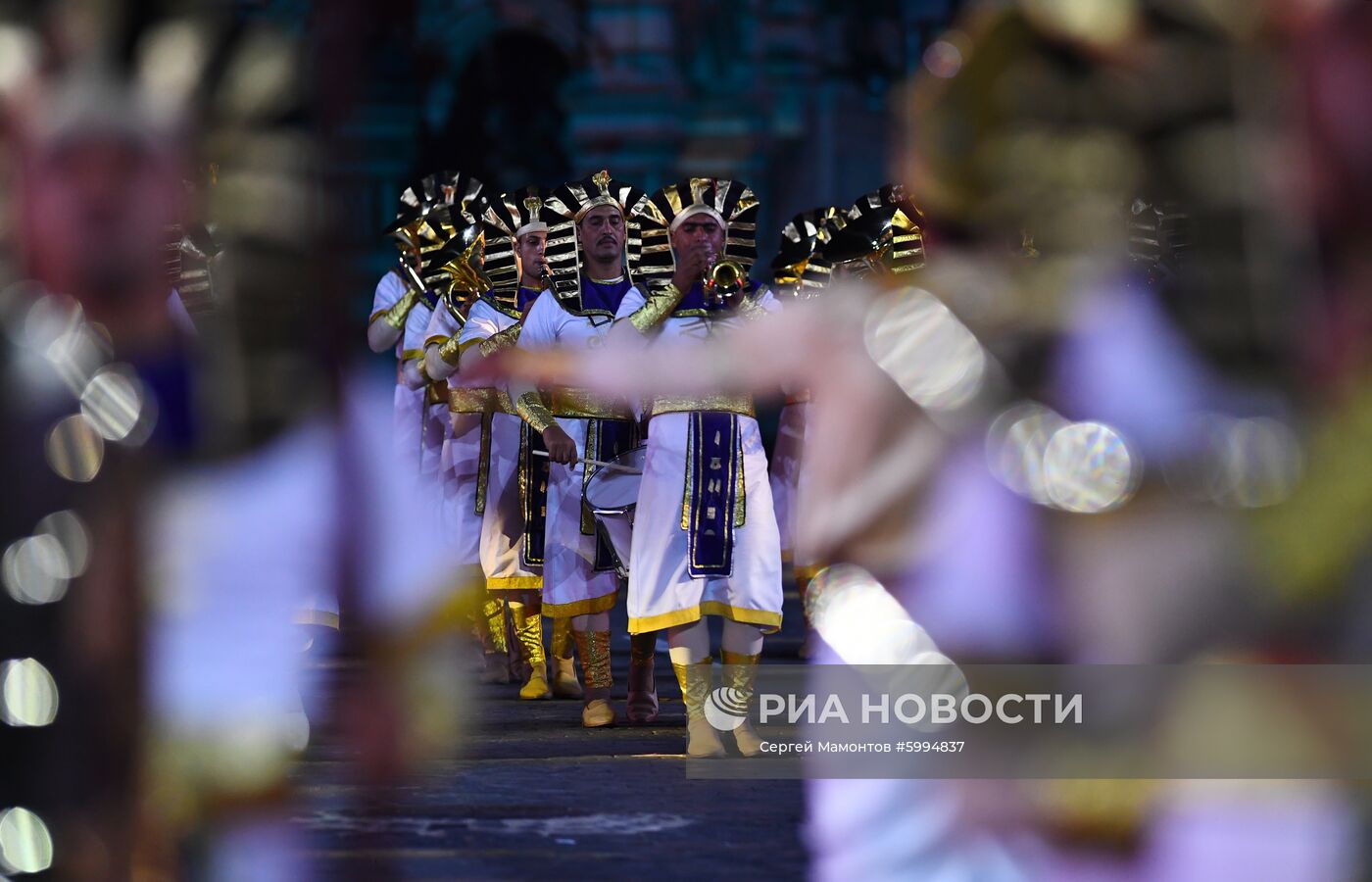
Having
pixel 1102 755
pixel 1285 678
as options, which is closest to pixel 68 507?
pixel 1102 755

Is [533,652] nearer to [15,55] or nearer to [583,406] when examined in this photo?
[583,406]

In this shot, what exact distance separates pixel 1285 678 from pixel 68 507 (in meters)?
1.58

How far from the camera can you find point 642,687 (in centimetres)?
983

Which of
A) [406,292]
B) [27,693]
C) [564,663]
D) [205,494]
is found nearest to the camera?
[205,494]

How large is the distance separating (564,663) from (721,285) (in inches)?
112

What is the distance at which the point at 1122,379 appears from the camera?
9.57 ft

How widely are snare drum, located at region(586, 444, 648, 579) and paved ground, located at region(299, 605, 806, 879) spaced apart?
833 millimetres

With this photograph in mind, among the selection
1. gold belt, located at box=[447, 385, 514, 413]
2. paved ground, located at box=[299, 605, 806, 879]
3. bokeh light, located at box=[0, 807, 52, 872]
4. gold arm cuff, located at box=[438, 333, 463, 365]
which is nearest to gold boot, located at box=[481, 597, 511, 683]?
gold belt, located at box=[447, 385, 514, 413]

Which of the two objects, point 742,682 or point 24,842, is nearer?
point 24,842

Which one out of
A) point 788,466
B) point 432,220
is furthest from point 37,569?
point 788,466

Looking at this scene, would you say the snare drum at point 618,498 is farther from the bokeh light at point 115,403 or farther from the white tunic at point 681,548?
the bokeh light at point 115,403

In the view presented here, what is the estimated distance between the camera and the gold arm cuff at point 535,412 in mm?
9969

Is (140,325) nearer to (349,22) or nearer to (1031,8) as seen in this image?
(349,22)

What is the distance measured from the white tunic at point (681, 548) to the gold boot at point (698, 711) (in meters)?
0.19
